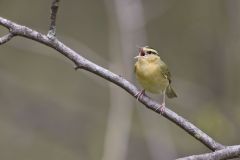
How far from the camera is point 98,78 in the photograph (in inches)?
244

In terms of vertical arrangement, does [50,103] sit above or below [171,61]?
below

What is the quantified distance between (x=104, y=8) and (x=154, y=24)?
53 cm

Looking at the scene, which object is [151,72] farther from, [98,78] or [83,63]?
[98,78]

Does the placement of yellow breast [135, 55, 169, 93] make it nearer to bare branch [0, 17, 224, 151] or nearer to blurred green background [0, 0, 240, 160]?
bare branch [0, 17, 224, 151]

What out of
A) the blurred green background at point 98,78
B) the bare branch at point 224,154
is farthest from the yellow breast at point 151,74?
the blurred green background at point 98,78

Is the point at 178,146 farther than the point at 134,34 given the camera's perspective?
Yes

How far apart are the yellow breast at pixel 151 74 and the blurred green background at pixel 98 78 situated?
86.8 inches

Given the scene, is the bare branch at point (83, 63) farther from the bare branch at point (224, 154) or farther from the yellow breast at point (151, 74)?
the yellow breast at point (151, 74)

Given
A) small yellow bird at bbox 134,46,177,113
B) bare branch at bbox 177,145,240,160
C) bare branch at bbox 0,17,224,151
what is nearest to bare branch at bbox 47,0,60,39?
bare branch at bbox 0,17,224,151

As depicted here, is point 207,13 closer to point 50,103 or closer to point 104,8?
point 104,8

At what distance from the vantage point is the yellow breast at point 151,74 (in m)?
3.26

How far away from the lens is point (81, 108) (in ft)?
21.2

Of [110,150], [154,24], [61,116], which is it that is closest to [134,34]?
[110,150]

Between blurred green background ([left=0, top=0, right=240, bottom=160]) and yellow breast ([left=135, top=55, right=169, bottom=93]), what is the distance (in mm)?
2204
